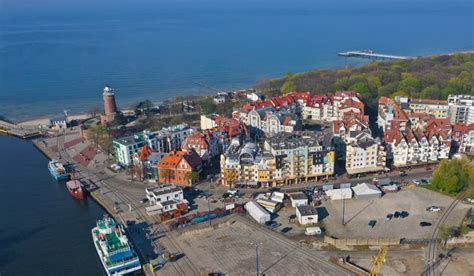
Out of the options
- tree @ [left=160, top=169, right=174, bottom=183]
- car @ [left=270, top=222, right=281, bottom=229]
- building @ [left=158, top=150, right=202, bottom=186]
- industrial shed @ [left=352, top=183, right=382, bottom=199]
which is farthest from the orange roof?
industrial shed @ [left=352, top=183, right=382, bottom=199]

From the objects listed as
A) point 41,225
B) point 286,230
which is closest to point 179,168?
point 41,225

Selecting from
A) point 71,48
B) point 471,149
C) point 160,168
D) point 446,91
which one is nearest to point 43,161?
point 160,168

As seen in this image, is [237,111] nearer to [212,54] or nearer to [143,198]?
[143,198]

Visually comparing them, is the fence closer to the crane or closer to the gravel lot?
the gravel lot

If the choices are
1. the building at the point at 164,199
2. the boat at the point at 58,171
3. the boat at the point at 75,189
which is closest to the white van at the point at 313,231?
the building at the point at 164,199

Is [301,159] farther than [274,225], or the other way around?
[301,159]

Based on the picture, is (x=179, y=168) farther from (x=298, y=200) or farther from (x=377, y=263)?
(x=377, y=263)
